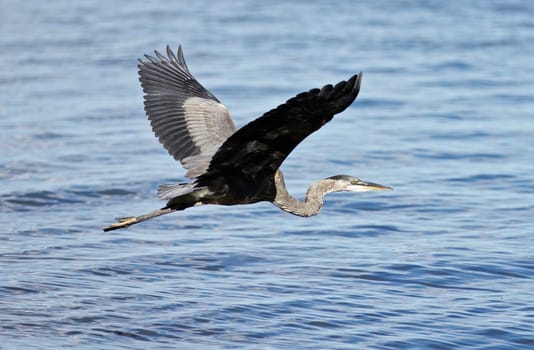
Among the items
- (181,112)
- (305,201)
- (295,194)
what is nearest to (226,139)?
(181,112)

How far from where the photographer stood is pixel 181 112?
26.2 ft

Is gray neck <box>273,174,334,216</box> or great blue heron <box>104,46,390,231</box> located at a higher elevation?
great blue heron <box>104,46,390,231</box>

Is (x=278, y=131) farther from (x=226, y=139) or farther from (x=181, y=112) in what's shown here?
(x=181, y=112)

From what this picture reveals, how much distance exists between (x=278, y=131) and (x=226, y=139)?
103 centimetres

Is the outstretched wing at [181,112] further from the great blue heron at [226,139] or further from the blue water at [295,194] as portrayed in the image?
the blue water at [295,194]

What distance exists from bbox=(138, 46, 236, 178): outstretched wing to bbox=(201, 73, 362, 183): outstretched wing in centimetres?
62

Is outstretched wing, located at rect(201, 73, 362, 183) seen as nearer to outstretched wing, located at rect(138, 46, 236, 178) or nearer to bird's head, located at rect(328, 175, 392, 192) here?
outstretched wing, located at rect(138, 46, 236, 178)

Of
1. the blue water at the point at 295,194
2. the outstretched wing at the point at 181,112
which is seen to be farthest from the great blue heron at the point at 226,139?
the blue water at the point at 295,194

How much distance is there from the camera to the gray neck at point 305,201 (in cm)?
773

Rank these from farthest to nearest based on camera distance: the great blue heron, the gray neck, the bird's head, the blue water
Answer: the bird's head → the gray neck → the blue water → the great blue heron

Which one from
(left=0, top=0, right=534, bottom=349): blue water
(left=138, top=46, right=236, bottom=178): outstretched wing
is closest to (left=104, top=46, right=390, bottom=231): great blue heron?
(left=138, top=46, right=236, bottom=178): outstretched wing

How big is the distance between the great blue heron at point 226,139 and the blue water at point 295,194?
24.1 inches

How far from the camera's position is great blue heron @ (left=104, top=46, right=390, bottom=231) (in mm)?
5824

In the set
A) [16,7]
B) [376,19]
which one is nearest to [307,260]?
[376,19]
